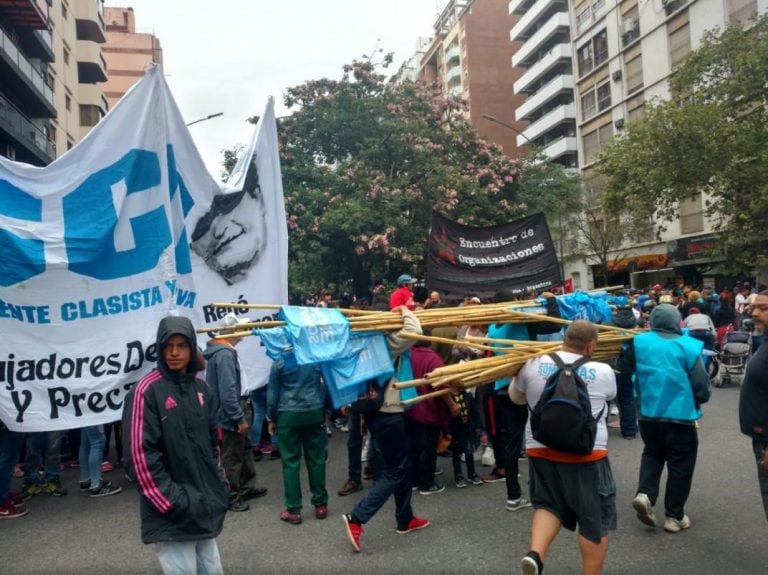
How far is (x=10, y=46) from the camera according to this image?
2462cm

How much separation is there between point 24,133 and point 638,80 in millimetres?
30827

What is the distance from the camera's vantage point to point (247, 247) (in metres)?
6.55

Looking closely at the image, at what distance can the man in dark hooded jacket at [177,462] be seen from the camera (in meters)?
3.01

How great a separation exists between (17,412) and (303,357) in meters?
2.47

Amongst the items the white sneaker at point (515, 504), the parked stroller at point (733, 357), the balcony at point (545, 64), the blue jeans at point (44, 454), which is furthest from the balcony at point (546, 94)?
the blue jeans at point (44, 454)

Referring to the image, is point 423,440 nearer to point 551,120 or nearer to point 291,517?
point 291,517

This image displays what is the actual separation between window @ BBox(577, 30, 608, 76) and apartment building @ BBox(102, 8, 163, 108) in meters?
34.8

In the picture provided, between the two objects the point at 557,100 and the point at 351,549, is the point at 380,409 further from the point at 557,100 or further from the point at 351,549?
the point at 557,100

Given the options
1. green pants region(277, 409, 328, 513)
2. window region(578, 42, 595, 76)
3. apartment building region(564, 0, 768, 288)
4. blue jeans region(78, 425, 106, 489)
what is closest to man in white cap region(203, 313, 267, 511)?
green pants region(277, 409, 328, 513)

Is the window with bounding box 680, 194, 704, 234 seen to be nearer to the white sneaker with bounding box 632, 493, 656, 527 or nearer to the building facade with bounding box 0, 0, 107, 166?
the building facade with bounding box 0, 0, 107, 166

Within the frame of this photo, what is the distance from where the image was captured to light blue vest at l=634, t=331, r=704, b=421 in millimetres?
4777

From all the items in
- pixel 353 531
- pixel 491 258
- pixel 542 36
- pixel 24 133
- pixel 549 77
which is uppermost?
pixel 542 36

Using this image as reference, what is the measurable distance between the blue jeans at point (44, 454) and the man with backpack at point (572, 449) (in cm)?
460

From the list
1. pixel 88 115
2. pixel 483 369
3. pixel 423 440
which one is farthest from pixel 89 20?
pixel 483 369
